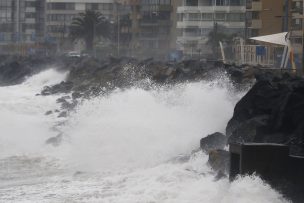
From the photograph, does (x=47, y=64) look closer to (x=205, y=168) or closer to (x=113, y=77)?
(x=113, y=77)

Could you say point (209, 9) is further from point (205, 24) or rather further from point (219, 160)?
point (219, 160)

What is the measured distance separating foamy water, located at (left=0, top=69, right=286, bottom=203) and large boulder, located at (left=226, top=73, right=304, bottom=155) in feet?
3.19

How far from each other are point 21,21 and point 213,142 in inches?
3251

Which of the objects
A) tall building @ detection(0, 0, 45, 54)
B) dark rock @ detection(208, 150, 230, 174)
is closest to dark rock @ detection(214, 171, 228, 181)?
dark rock @ detection(208, 150, 230, 174)

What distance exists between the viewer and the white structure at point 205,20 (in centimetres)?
6112

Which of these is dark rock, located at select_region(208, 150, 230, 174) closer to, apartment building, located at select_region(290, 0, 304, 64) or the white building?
apartment building, located at select_region(290, 0, 304, 64)

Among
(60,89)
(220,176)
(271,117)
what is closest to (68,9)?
(60,89)

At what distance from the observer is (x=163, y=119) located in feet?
66.2

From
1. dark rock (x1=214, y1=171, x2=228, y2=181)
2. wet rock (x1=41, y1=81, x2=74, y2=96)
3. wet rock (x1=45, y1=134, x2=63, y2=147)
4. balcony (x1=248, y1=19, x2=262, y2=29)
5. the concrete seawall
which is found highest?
balcony (x1=248, y1=19, x2=262, y2=29)

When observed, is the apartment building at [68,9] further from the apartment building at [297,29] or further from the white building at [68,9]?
the apartment building at [297,29]

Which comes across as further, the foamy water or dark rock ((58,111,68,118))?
dark rock ((58,111,68,118))

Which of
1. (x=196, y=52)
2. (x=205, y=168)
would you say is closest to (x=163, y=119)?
(x=205, y=168)

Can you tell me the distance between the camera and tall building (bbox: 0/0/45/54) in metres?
92.2

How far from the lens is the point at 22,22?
95562mm
